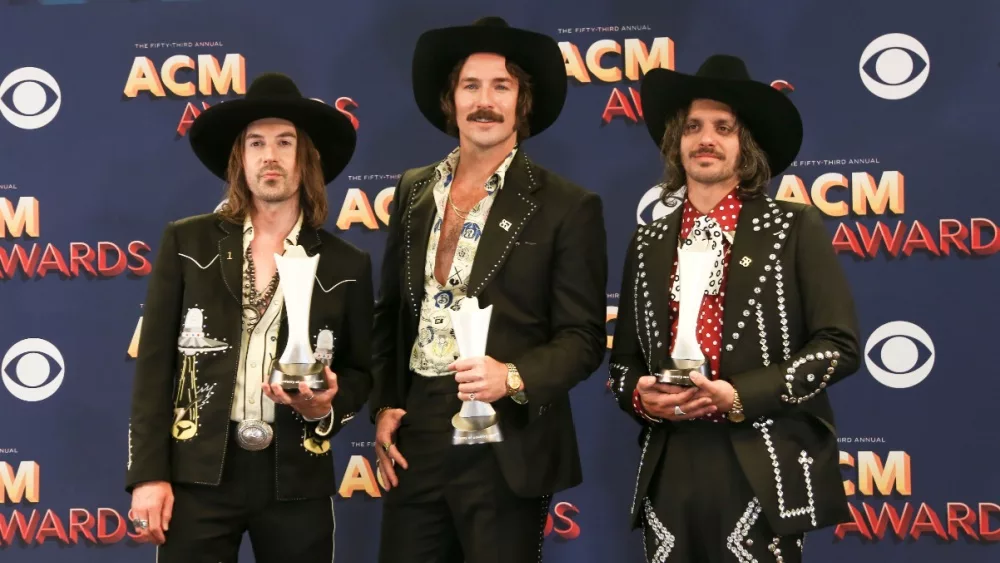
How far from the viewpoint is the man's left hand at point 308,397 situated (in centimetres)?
292

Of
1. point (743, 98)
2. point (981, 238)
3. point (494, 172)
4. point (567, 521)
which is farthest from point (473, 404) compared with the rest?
point (981, 238)

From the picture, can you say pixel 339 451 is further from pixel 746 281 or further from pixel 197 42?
pixel 746 281

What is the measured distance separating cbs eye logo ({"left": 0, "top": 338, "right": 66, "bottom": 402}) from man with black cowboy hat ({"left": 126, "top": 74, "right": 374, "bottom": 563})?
1.79 meters

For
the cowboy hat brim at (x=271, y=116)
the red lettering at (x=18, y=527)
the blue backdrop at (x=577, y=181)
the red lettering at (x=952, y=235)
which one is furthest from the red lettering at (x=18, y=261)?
the red lettering at (x=952, y=235)

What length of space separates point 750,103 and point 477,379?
126cm

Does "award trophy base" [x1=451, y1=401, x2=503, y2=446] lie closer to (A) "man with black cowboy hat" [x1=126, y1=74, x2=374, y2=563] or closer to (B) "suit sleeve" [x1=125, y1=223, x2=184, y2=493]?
(A) "man with black cowboy hat" [x1=126, y1=74, x2=374, y2=563]

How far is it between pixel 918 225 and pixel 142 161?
11.0ft

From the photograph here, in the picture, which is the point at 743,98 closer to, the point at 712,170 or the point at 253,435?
the point at 712,170

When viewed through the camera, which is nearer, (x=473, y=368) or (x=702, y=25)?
(x=473, y=368)

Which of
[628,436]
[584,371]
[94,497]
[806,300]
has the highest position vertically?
[806,300]

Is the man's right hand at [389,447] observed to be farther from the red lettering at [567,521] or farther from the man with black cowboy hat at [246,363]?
the red lettering at [567,521]

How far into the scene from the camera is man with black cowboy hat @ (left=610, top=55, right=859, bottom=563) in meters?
2.99

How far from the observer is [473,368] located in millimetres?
2877

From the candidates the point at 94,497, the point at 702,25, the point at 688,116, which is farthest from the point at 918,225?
the point at 94,497
